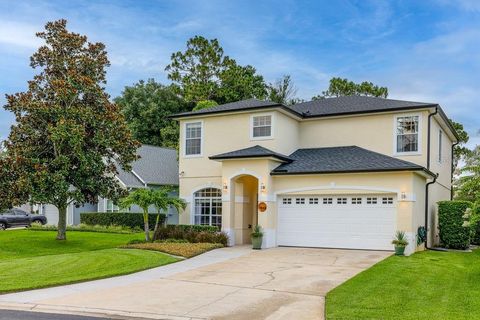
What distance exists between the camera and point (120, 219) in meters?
31.1

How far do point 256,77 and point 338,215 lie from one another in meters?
34.2

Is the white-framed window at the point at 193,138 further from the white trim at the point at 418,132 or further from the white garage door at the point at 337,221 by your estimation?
the white trim at the point at 418,132

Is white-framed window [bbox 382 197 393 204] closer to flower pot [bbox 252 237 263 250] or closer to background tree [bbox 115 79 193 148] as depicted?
flower pot [bbox 252 237 263 250]

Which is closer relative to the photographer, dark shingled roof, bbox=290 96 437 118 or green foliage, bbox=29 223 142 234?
dark shingled roof, bbox=290 96 437 118

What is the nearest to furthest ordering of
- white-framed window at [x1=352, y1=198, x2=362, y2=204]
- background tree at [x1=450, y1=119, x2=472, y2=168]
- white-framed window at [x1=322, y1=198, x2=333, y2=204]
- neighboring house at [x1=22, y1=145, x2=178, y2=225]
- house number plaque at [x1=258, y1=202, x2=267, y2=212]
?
white-framed window at [x1=352, y1=198, x2=362, y2=204], white-framed window at [x1=322, y1=198, x2=333, y2=204], house number plaque at [x1=258, y1=202, x2=267, y2=212], neighboring house at [x1=22, y1=145, x2=178, y2=225], background tree at [x1=450, y1=119, x2=472, y2=168]

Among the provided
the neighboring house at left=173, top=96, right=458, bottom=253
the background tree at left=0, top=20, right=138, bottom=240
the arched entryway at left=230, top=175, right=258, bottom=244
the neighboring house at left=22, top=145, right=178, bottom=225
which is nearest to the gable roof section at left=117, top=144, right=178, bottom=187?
the neighboring house at left=22, top=145, right=178, bottom=225

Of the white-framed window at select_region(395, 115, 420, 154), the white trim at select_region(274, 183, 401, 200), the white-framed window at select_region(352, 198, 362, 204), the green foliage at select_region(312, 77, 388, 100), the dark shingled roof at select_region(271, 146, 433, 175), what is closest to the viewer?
the white trim at select_region(274, 183, 401, 200)

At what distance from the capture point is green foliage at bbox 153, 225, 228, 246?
20688mm

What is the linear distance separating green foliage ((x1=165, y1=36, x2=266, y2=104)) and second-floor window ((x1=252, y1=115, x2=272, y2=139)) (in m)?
26.2

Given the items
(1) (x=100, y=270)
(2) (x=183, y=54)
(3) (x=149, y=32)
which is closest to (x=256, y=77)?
(2) (x=183, y=54)

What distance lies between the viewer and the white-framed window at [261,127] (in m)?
22.4

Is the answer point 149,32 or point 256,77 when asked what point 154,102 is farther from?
point 149,32

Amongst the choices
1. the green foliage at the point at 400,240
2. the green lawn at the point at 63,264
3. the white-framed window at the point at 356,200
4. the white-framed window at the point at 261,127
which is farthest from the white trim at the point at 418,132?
the green lawn at the point at 63,264

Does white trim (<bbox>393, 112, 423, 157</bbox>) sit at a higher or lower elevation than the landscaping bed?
higher
